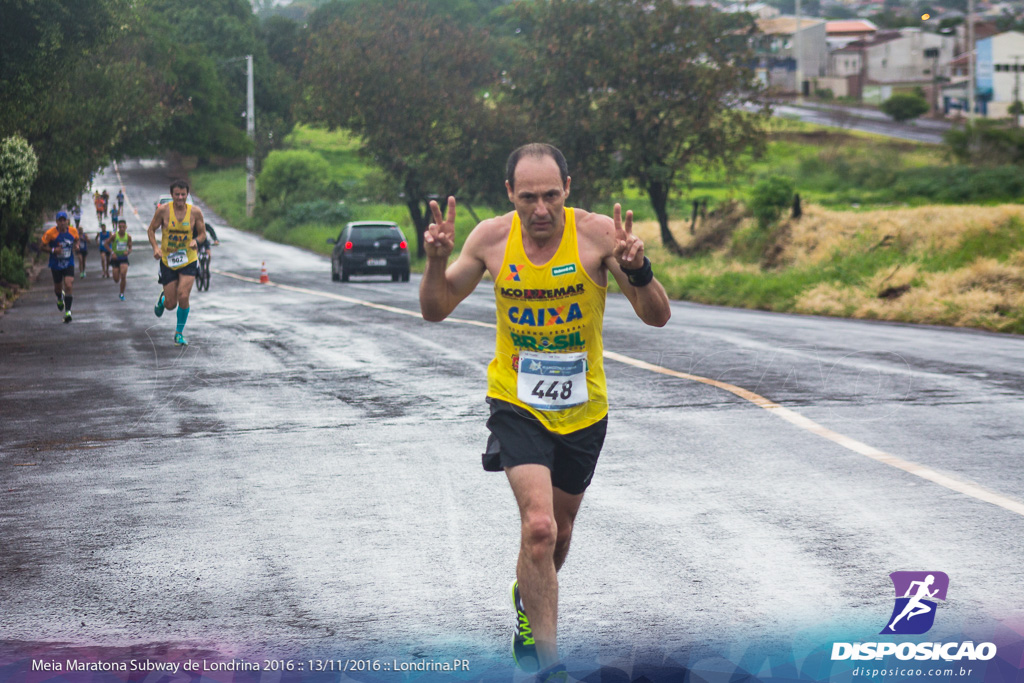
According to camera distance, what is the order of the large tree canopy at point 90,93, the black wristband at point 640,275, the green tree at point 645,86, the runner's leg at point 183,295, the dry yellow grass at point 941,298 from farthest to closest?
1. the green tree at point 645,86
2. the large tree canopy at point 90,93
3. the dry yellow grass at point 941,298
4. the runner's leg at point 183,295
5. the black wristband at point 640,275

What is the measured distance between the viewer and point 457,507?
7070mm

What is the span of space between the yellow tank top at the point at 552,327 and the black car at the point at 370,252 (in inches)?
1142

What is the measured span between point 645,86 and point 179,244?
26.2 metres

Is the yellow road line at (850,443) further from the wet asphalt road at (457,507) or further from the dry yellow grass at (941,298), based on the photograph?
the dry yellow grass at (941,298)

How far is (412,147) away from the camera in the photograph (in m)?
49.8

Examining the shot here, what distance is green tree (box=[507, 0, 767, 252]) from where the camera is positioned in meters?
39.7

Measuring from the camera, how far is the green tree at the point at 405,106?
160ft

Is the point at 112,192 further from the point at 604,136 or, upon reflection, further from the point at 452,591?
the point at 452,591

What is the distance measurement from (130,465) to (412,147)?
4210 cm

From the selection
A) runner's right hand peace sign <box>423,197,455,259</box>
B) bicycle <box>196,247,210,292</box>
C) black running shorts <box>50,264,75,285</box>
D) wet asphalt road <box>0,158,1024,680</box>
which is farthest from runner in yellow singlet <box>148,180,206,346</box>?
bicycle <box>196,247,210,292</box>

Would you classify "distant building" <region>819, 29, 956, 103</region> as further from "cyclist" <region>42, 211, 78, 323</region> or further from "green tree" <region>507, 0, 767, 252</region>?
"cyclist" <region>42, 211, 78, 323</region>

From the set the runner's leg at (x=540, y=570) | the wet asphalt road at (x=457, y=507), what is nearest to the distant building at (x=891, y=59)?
the wet asphalt road at (x=457, y=507)

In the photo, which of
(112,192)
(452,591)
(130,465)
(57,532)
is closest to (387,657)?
(452,591)

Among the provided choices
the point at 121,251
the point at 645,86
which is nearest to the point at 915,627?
the point at 121,251
